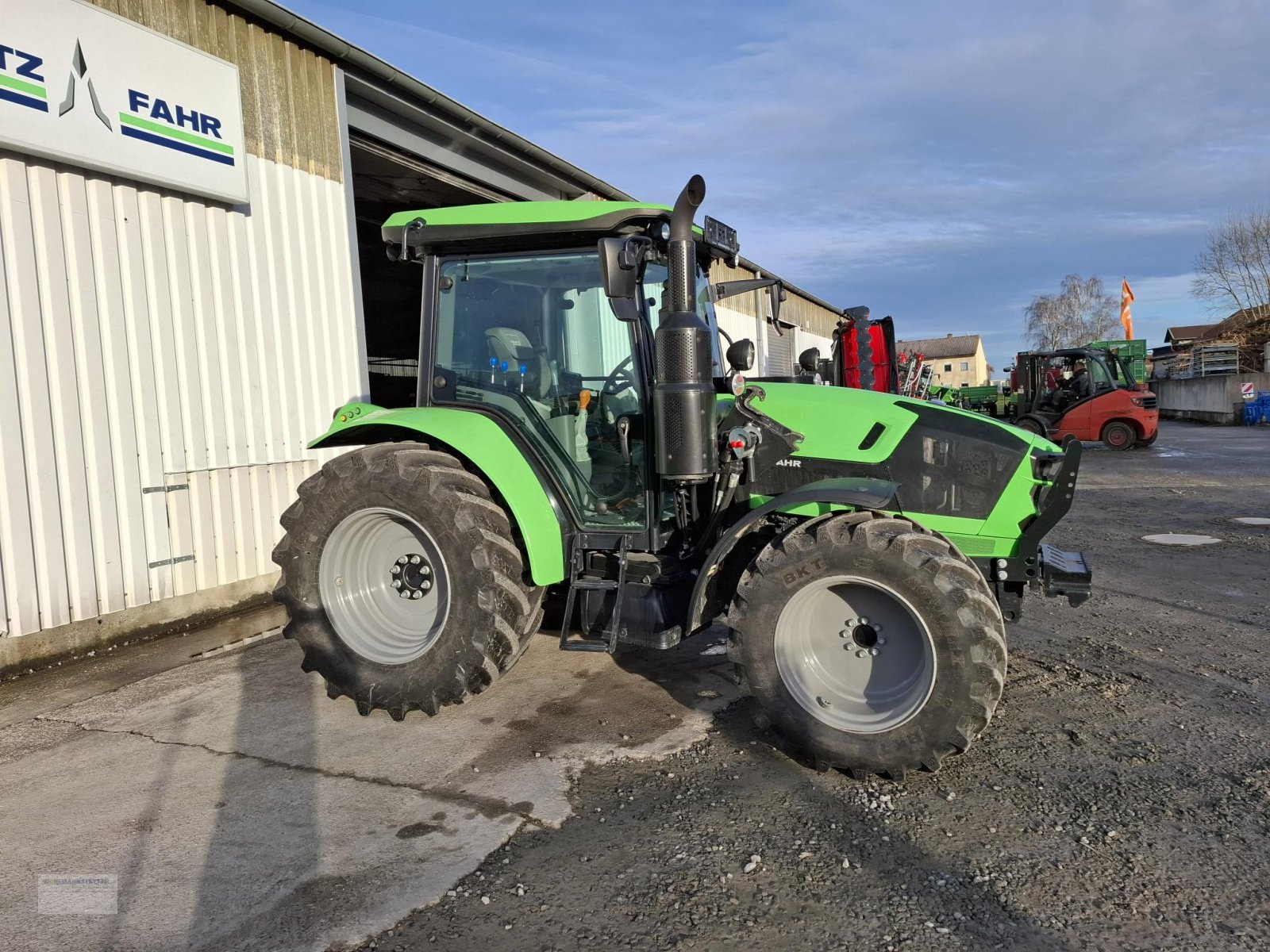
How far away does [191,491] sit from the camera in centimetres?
596

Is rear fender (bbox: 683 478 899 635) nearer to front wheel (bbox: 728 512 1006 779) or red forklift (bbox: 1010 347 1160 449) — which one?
front wheel (bbox: 728 512 1006 779)

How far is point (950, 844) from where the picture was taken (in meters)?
2.77

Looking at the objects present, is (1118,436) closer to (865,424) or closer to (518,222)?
(865,424)

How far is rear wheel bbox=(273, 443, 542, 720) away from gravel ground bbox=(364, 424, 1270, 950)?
849mm

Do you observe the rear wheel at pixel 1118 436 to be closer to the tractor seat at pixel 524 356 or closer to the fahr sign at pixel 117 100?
the tractor seat at pixel 524 356

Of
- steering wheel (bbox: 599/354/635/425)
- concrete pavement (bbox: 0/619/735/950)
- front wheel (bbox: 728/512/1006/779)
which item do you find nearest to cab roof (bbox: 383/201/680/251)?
steering wheel (bbox: 599/354/635/425)

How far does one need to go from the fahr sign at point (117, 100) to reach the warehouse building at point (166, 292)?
0.01 meters

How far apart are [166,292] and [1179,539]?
896 cm

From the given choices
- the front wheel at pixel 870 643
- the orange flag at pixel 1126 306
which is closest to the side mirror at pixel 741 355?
the front wheel at pixel 870 643

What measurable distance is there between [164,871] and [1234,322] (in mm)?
46969

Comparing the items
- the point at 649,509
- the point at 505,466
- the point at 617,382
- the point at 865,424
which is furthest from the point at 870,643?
the point at 505,466

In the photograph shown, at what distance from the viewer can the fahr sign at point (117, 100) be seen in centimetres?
480

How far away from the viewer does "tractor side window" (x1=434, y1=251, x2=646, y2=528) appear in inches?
157

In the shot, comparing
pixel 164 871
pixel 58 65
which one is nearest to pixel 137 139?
pixel 58 65
